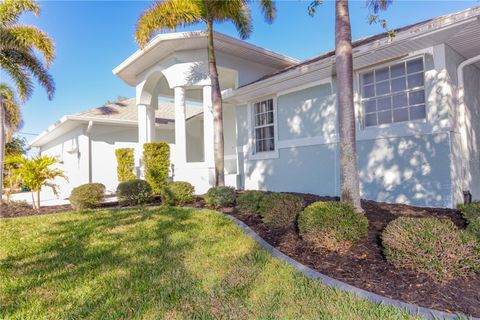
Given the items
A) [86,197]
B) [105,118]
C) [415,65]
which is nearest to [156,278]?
[86,197]

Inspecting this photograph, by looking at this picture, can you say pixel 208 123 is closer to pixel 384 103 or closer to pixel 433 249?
pixel 384 103

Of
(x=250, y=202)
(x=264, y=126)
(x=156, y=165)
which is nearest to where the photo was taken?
(x=250, y=202)

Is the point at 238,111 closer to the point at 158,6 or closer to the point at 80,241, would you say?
the point at 158,6

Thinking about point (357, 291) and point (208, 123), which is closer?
point (357, 291)

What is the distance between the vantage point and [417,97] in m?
6.98

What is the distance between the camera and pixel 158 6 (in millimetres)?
9695

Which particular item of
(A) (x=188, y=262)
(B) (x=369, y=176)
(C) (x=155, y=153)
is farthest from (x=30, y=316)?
(C) (x=155, y=153)

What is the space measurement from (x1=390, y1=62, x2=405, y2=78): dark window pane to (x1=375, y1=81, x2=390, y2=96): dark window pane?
248 millimetres

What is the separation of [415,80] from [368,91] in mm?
1112

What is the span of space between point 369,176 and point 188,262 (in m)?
5.44

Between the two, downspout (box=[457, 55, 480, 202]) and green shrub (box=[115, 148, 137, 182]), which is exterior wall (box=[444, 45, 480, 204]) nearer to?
downspout (box=[457, 55, 480, 202])

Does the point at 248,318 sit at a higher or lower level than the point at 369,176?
lower

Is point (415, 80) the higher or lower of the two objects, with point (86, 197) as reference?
higher

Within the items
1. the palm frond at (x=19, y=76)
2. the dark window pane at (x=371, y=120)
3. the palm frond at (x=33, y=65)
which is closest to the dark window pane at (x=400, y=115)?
the dark window pane at (x=371, y=120)
